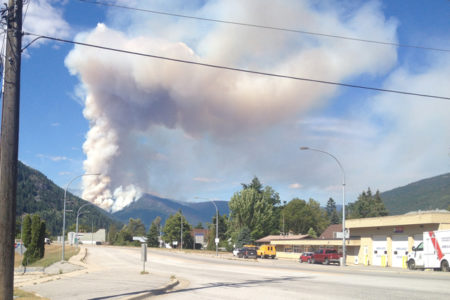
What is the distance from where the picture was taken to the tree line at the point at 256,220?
105625 mm

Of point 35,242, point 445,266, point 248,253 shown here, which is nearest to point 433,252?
point 445,266

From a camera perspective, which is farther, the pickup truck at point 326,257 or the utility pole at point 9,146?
the pickup truck at point 326,257

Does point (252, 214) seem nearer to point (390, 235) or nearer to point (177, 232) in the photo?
point (177, 232)

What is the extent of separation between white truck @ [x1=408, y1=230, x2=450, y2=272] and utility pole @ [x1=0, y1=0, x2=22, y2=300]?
104ft

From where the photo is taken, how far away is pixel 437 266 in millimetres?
36312

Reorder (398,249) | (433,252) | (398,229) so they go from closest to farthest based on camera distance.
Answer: (433,252) < (398,229) < (398,249)

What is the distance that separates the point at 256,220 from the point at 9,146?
95730 mm

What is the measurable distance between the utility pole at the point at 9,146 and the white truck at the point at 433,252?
104 ft

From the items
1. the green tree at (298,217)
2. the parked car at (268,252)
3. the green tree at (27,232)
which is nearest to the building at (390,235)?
the parked car at (268,252)

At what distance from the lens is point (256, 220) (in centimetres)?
10562

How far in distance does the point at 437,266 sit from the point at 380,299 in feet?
80.5

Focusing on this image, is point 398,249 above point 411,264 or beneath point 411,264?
above

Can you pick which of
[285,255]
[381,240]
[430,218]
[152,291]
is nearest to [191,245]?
[285,255]

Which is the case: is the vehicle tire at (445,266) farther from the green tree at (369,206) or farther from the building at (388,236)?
the green tree at (369,206)
